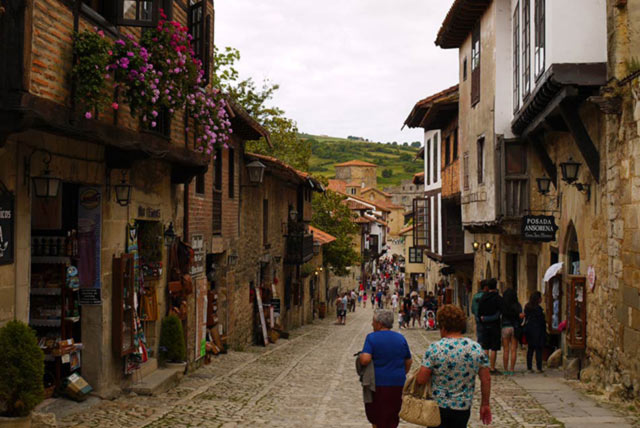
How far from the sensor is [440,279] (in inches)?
1593

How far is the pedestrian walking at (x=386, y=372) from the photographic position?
685cm

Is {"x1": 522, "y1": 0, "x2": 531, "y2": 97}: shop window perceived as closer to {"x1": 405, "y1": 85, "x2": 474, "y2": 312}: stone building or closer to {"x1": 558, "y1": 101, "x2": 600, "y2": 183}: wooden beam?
{"x1": 558, "y1": 101, "x2": 600, "y2": 183}: wooden beam

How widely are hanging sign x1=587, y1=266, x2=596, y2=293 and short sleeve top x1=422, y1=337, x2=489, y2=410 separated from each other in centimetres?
680

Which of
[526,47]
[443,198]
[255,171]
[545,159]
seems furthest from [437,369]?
[443,198]

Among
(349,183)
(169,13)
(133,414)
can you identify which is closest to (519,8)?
(169,13)

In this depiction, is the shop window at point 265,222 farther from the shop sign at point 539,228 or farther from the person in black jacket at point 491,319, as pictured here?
the person in black jacket at point 491,319

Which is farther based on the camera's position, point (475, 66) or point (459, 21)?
point (459, 21)

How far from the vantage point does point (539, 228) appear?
14.6 m

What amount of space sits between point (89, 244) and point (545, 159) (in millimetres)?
9799

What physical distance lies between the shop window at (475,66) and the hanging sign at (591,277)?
7.99 meters

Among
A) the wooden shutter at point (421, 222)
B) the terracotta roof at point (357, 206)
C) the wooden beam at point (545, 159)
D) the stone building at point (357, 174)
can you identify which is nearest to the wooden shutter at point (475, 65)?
the wooden beam at point (545, 159)

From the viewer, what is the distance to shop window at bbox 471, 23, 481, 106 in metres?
19.4

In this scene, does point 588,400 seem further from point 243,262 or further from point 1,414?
point 243,262

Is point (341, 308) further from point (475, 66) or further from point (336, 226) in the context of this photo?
point (475, 66)
